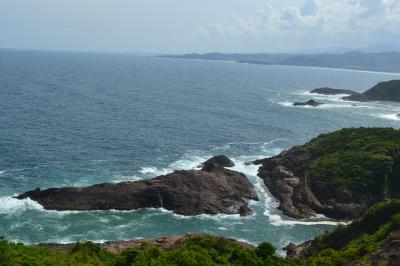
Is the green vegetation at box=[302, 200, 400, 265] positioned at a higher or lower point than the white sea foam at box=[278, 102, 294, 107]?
lower

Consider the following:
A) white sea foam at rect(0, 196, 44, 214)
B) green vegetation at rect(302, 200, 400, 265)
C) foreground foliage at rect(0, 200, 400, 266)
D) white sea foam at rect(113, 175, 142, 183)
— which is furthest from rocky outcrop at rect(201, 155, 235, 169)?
foreground foliage at rect(0, 200, 400, 266)

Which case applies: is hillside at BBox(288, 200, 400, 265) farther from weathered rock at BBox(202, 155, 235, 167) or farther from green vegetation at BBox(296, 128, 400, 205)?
weathered rock at BBox(202, 155, 235, 167)

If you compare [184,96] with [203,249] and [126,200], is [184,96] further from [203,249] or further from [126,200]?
[203,249]

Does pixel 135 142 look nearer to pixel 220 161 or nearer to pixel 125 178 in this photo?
pixel 220 161

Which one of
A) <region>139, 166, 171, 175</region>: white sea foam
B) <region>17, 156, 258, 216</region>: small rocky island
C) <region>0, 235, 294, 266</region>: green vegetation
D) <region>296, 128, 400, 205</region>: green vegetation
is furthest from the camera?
<region>139, 166, 171, 175</region>: white sea foam

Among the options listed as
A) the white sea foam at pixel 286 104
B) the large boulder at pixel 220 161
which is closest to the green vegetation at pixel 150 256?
the large boulder at pixel 220 161

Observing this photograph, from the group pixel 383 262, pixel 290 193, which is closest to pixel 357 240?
pixel 383 262
